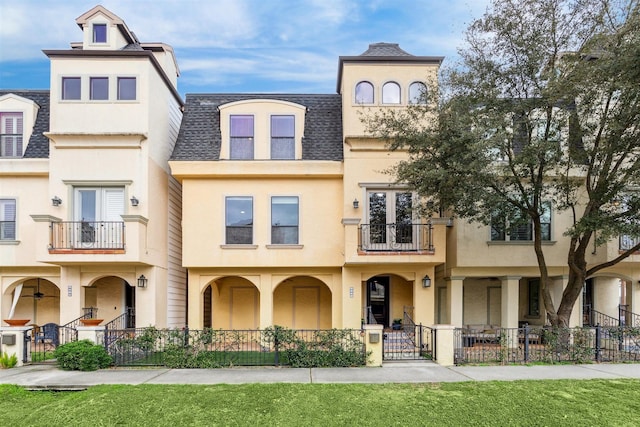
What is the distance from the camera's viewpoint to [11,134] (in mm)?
15234

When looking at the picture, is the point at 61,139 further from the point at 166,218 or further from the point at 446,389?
the point at 446,389

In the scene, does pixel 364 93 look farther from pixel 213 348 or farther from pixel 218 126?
pixel 213 348

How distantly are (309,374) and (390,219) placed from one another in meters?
6.25

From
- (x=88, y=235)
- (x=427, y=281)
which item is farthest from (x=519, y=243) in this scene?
(x=88, y=235)

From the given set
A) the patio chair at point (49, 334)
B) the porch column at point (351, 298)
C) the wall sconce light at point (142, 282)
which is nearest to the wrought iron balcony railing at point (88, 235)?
the wall sconce light at point (142, 282)

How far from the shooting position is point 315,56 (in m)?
21.9

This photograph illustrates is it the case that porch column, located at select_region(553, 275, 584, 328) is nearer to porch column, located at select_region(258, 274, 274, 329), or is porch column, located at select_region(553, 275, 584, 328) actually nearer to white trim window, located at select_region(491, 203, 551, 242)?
white trim window, located at select_region(491, 203, 551, 242)

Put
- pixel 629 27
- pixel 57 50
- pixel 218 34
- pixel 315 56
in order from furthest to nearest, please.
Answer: pixel 315 56, pixel 218 34, pixel 57 50, pixel 629 27

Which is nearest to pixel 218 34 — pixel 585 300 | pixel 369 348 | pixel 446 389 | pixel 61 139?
pixel 61 139

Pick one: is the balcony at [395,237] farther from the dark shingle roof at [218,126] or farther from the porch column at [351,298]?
the dark shingle roof at [218,126]

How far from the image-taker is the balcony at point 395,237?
45.8ft

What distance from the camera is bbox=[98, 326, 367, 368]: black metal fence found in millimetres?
10766

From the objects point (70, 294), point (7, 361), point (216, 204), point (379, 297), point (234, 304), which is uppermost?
point (216, 204)

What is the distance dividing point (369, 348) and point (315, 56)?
1586cm
